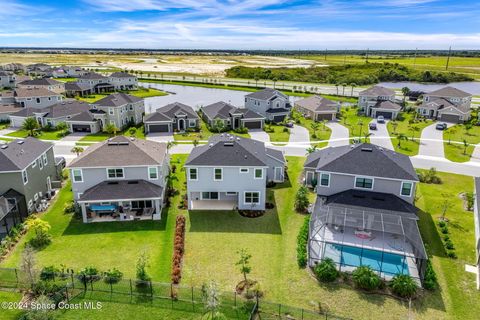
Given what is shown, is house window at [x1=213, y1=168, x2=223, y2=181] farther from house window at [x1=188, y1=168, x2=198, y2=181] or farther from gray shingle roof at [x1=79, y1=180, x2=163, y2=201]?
gray shingle roof at [x1=79, y1=180, x2=163, y2=201]

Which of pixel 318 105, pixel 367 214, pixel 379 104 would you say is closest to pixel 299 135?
pixel 318 105

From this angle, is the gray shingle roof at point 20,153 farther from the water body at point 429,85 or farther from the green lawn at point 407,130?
the water body at point 429,85

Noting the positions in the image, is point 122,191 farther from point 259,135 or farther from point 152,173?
point 259,135

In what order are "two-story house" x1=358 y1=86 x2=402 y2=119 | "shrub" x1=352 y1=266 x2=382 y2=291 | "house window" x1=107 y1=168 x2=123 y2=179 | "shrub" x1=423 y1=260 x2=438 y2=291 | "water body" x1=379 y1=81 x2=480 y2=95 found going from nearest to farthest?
"shrub" x1=352 y1=266 x2=382 y2=291
"shrub" x1=423 y1=260 x2=438 y2=291
"house window" x1=107 y1=168 x2=123 y2=179
"two-story house" x1=358 y1=86 x2=402 y2=119
"water body" x1=379 y1=81 x2=480 y2=95

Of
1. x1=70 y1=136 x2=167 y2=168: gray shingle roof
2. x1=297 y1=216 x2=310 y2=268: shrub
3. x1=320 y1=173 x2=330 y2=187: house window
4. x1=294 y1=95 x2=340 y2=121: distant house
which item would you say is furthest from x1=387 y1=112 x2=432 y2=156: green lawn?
x1=70 y1=136 x2=167 y2=168: gray shingle roof

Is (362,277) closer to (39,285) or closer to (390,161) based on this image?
(390,161)

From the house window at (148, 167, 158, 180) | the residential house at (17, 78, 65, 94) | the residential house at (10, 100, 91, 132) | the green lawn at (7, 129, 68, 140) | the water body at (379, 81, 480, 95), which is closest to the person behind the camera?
A: the house window at (148, 167, 158, 180)

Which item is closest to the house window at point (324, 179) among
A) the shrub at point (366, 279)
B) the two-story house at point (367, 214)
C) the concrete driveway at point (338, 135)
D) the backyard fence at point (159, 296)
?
the two-story house at point (367, 214)
